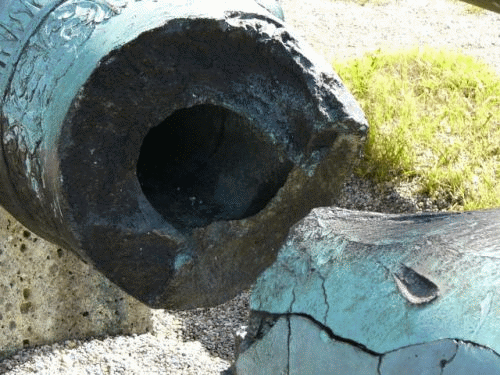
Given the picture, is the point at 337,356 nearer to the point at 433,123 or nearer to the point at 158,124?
the point at 158,124

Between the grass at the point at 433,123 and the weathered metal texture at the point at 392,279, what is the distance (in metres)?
2.65

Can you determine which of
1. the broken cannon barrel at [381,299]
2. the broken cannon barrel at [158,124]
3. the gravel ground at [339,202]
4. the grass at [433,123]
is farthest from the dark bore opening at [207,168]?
the grass at [433,123]

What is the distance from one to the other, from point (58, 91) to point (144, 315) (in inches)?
54.3

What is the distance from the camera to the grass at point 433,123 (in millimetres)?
4766

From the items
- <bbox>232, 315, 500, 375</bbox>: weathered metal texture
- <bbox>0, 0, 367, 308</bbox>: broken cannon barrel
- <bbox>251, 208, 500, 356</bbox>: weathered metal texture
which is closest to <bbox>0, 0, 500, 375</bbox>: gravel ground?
<bbox>0, 0, 367, 308</bbox>: broken cannon barrel

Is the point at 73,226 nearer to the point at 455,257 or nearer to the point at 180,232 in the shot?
the point at 180,232

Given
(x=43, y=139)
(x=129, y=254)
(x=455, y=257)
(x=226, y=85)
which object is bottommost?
(x=129, y=254)

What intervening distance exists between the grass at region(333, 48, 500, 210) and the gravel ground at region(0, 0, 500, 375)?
0.35 feet

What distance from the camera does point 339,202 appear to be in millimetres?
4906

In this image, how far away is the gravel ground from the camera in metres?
3.52

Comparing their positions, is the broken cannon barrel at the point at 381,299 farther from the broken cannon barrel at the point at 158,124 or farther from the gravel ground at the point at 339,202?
the gravel ground at the point at 339,202

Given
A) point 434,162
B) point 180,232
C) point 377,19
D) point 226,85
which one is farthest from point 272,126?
point 377,19

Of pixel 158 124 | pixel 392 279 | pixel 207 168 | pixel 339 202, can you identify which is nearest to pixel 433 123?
pixel 339 202

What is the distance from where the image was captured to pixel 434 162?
4934 mm
